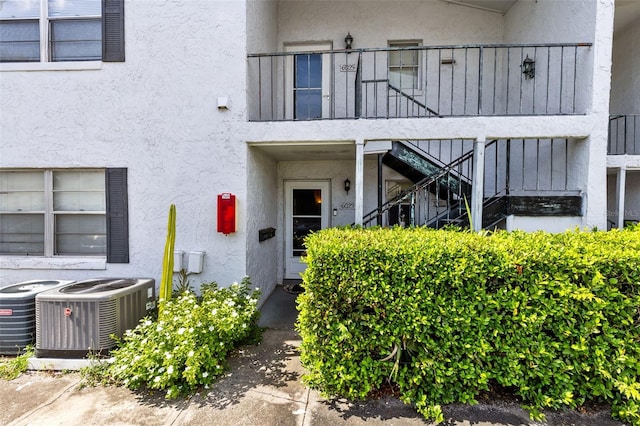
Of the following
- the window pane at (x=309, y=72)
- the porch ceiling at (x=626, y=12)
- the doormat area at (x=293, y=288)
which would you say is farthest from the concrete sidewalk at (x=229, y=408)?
the porch ceiling at (x=626, y=12)

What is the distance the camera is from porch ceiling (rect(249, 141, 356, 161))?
4.73 m

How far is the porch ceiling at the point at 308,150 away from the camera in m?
4.73

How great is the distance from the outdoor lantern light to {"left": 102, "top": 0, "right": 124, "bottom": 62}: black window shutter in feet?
22.8

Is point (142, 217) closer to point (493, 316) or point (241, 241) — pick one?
point (241, 241)

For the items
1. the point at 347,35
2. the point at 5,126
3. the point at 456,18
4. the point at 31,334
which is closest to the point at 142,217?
the point at 31,334

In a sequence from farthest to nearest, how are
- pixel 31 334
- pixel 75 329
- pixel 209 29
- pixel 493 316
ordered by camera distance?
1. pixel 209 29
2. pixel 31 334
3. pixel 75 329
4. pixel 493 316

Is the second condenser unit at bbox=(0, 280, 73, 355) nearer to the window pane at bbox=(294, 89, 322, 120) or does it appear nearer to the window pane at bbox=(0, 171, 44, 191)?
the window pane at bbox=(0, 171, 44, 191)

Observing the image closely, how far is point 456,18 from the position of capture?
642 cm

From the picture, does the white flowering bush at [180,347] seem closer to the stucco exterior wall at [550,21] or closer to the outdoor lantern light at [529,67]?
the stucco exterior wall at [550,21]

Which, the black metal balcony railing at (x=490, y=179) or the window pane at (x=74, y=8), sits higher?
the window pane at (x=74, y=8)

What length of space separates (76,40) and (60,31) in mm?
290

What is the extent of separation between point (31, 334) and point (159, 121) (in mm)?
3262

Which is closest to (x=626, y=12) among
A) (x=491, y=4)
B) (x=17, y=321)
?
(x=491, y=4)

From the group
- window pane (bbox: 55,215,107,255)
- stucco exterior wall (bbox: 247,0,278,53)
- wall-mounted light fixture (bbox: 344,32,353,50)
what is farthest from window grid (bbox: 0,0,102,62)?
wall-mounted light fixture (bbox: 344,32,353,50)
